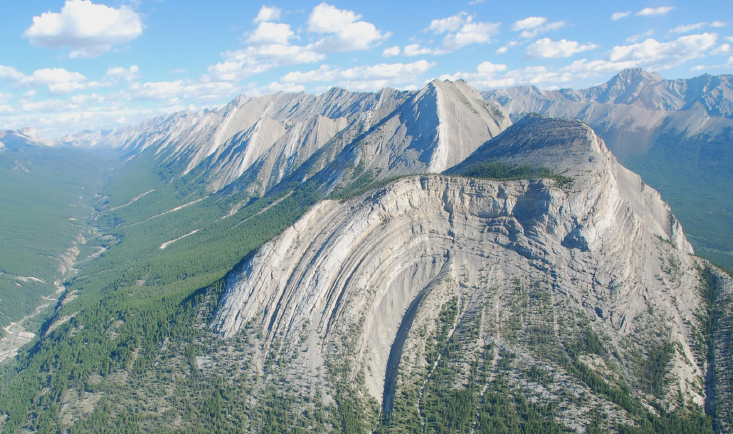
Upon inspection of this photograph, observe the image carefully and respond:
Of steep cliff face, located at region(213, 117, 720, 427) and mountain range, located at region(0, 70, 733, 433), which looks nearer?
mountain range, located at region(0, 70, 733, 433)

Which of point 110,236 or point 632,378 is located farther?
point 110,236

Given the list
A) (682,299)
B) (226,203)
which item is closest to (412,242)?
(682,299)

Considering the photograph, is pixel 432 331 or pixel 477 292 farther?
pixel 477 292

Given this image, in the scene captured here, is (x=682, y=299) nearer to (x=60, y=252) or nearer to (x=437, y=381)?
(x=437, y=381)

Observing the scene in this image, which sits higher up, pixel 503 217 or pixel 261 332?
pixel 503 217

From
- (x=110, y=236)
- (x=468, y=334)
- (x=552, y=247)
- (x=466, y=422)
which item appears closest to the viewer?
(x=466, y=422)

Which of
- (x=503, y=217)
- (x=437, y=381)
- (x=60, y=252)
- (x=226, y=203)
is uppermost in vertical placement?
(x=226, y=203)

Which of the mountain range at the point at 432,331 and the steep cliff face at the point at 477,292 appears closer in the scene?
the mountain range at the point at 432,331

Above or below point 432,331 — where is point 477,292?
above
